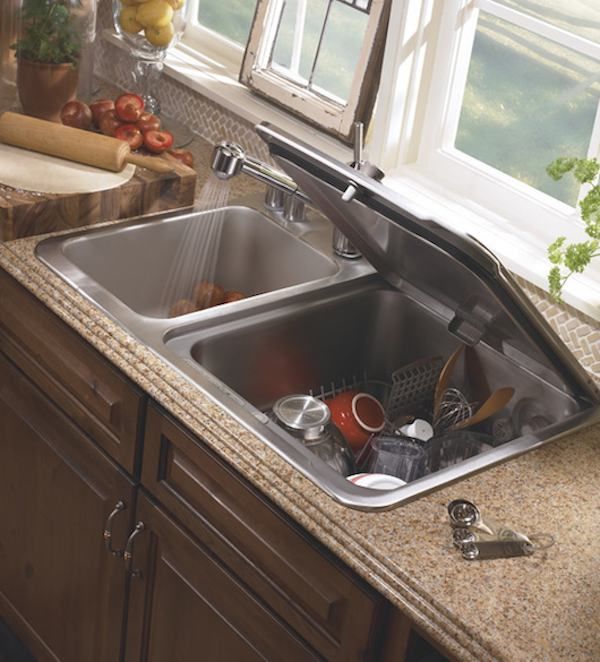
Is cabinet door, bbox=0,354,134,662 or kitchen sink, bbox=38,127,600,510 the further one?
cabinet door, bbox=0,354,134,662

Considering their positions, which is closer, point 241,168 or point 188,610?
point 188,610

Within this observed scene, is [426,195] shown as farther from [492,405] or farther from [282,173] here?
[492,405]

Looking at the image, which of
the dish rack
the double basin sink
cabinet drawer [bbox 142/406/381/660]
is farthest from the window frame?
cabinet drawer [bbox 142/406/381/660]

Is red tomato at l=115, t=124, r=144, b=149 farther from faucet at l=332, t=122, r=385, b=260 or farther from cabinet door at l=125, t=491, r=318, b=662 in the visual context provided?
cabinet door at l=125, t=491, r=318, b=662

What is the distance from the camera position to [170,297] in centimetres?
218

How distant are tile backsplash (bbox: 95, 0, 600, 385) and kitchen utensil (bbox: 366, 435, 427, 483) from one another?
35 cm

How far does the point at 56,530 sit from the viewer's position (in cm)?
203

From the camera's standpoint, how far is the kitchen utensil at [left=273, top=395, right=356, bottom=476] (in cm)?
165

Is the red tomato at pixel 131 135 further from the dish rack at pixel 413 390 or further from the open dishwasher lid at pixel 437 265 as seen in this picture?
the dish rack at pixel 413 390

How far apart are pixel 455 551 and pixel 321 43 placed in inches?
53.6

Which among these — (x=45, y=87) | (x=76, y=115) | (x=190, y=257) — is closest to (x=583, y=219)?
(x=190, y=257)

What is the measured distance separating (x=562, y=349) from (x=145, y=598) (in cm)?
79

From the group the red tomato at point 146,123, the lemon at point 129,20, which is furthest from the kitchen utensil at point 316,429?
the lemon at point 129,20

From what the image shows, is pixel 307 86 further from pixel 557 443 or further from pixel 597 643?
pixel 597 643
